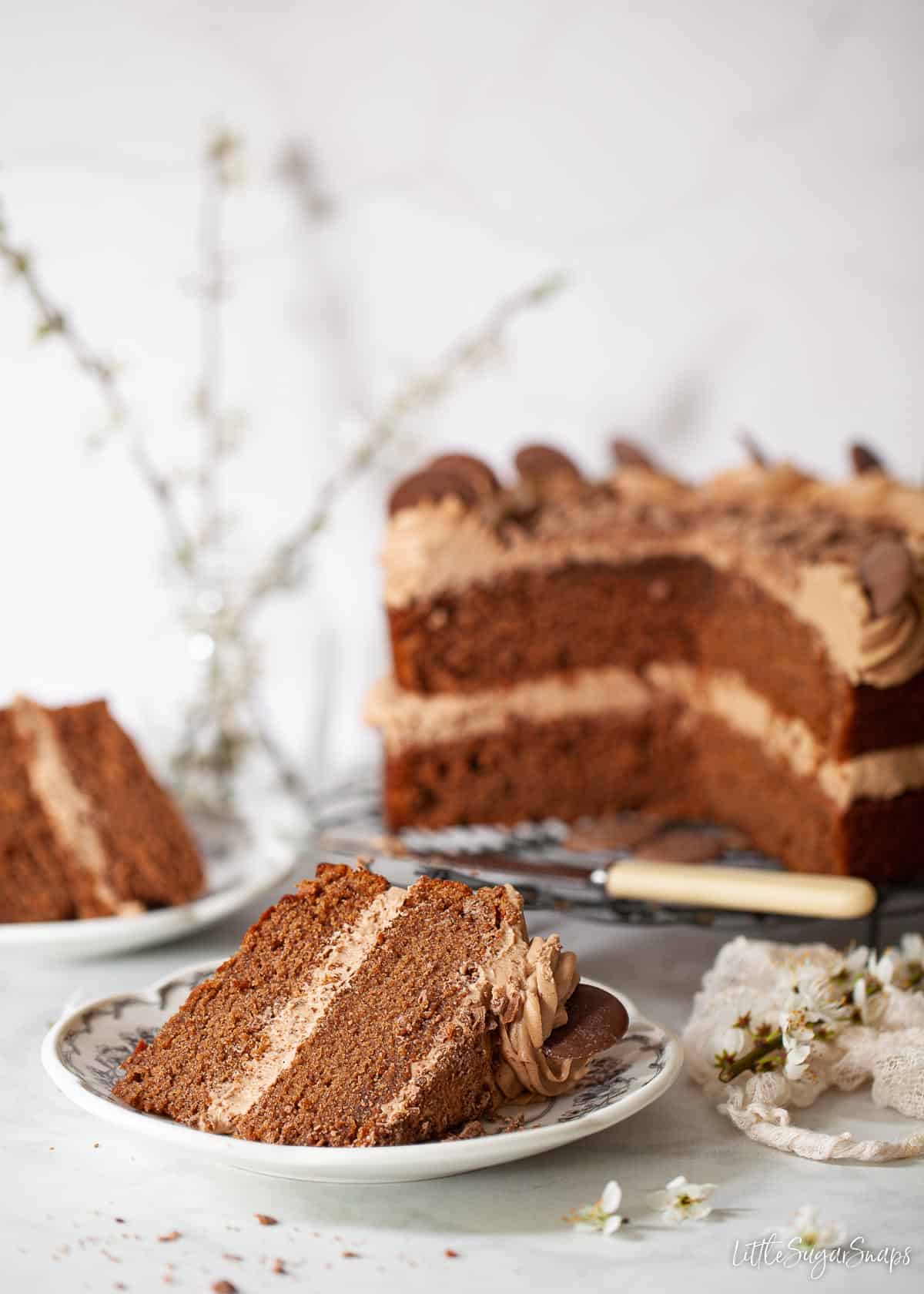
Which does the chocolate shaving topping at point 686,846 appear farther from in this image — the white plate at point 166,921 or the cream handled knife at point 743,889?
the white plate at point 166,921

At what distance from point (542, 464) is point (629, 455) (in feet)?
0.88

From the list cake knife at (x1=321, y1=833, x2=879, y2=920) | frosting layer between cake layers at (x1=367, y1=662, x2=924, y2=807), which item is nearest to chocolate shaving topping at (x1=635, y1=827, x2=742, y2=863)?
frosting layer between cake layers at (x1=367, y1=662, x2=924, y2=807)

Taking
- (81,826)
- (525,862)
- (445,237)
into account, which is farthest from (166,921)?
(445,237)

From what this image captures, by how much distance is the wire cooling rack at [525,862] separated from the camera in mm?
2107

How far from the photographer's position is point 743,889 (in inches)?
81.1

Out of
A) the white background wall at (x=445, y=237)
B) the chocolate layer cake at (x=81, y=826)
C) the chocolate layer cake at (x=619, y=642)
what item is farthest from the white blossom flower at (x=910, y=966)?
the white background wall at (x=445, y=237)

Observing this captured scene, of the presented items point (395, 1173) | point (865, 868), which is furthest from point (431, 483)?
point (395, 1173)

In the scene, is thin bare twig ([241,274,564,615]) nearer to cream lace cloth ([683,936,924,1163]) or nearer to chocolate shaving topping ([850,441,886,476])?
chocolate shaving topping ([850,441,886,476])

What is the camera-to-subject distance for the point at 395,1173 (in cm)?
150

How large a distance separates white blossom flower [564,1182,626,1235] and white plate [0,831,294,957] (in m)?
1.08

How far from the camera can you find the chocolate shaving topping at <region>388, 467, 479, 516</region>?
9.91ft

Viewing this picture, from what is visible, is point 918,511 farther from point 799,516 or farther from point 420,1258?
point 420,1258

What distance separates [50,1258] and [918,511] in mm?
2151

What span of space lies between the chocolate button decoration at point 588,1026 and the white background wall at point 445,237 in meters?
2.15
